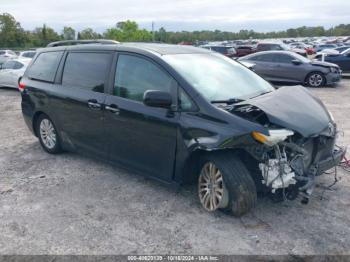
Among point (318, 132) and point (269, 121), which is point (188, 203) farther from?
point (318, 132)

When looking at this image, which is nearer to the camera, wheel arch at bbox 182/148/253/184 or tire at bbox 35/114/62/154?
wheel arch at bbox 182/148/253/184

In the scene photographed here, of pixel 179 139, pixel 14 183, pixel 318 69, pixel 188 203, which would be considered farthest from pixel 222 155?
pixel 318 69

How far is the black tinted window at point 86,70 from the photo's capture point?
16.0ft

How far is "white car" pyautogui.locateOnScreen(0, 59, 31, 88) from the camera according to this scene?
14992 millimetres

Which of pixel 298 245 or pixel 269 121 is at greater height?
pixel 269 121

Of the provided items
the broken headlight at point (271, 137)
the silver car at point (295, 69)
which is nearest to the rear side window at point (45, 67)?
the broken headlight at point (271, 137)

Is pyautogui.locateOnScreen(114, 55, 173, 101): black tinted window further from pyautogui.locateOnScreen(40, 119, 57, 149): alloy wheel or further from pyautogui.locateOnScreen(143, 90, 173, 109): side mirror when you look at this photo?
pyautogui.locateOnScreen(40, 119, 57, 149): alloy wheel

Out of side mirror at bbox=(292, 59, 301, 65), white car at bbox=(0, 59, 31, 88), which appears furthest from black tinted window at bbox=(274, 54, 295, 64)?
white car at bbox=(0, 59, 31, 88)

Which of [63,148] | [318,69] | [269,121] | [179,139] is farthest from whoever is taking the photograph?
[318,69]

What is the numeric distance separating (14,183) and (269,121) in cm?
339

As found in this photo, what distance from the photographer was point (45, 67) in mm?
5961

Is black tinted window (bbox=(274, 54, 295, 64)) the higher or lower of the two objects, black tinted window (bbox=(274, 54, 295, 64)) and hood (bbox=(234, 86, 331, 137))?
the higher

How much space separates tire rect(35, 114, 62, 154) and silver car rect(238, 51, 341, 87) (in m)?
10.9

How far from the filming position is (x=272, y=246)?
11.3 feet
